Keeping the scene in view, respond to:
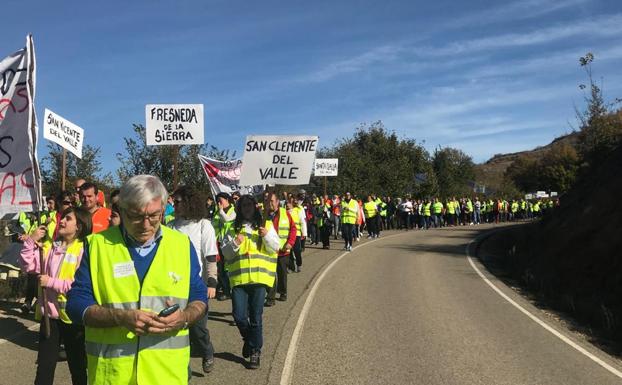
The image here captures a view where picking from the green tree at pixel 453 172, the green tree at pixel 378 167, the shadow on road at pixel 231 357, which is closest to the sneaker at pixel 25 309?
the shadow on road at pixel 231 357

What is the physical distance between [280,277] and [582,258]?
8.05 metres

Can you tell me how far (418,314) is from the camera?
9898 millimetres

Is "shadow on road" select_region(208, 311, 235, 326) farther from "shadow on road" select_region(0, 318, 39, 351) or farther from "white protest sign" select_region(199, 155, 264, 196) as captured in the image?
"white protest sign" select_region(199, 155, 264, 196)

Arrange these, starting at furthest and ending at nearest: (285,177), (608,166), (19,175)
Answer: (608,166), (285,177), (19,175)

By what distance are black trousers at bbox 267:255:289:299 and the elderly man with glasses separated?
760cm

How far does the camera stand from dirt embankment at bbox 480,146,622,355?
1130 cm

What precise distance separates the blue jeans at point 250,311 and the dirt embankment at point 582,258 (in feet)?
18.1

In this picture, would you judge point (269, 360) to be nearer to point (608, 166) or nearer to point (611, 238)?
point (611, 238)

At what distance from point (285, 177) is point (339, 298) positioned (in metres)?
3.23

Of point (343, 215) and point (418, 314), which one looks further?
point (343, 215)

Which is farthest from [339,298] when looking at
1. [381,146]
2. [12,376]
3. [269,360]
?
[381,146]

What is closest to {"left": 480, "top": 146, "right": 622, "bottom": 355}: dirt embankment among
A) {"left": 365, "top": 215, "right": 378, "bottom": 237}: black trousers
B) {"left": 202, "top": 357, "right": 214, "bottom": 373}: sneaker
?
{"left": 202, "top": 357, "right": 214, "bottom": 373}: sneaker

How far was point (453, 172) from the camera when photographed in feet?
238

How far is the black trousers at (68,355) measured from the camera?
497 cm
